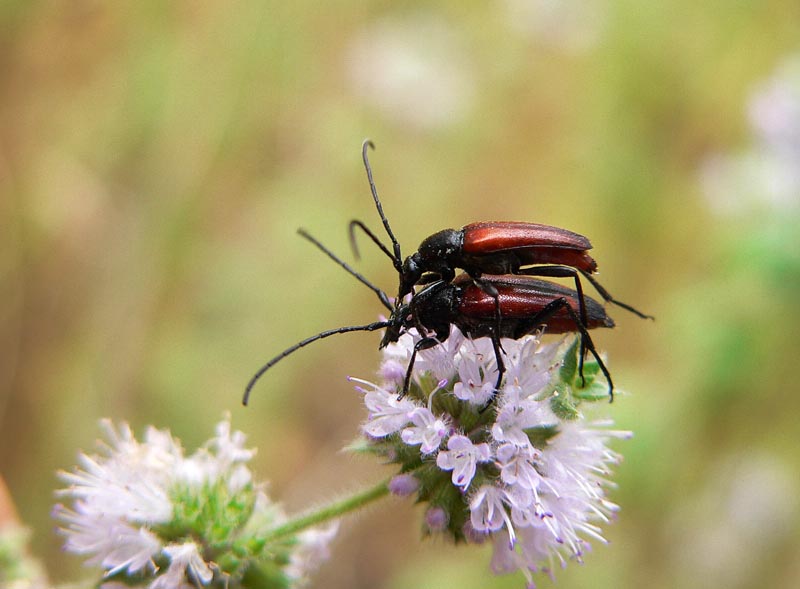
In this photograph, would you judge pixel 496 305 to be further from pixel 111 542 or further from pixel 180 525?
pixel 111 542

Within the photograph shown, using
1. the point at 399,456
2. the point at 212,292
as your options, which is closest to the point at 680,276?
the point at 212,292

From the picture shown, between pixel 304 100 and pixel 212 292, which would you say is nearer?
pixel 212 292

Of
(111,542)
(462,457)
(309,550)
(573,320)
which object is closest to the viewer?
(462,457)

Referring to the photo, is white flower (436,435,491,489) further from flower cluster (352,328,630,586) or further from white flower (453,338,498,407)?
white flower (453,338,498,407)

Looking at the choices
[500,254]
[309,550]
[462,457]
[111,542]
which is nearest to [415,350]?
[462,457]

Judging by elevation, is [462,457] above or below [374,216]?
below

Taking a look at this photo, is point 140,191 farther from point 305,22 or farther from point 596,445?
point 596,445
